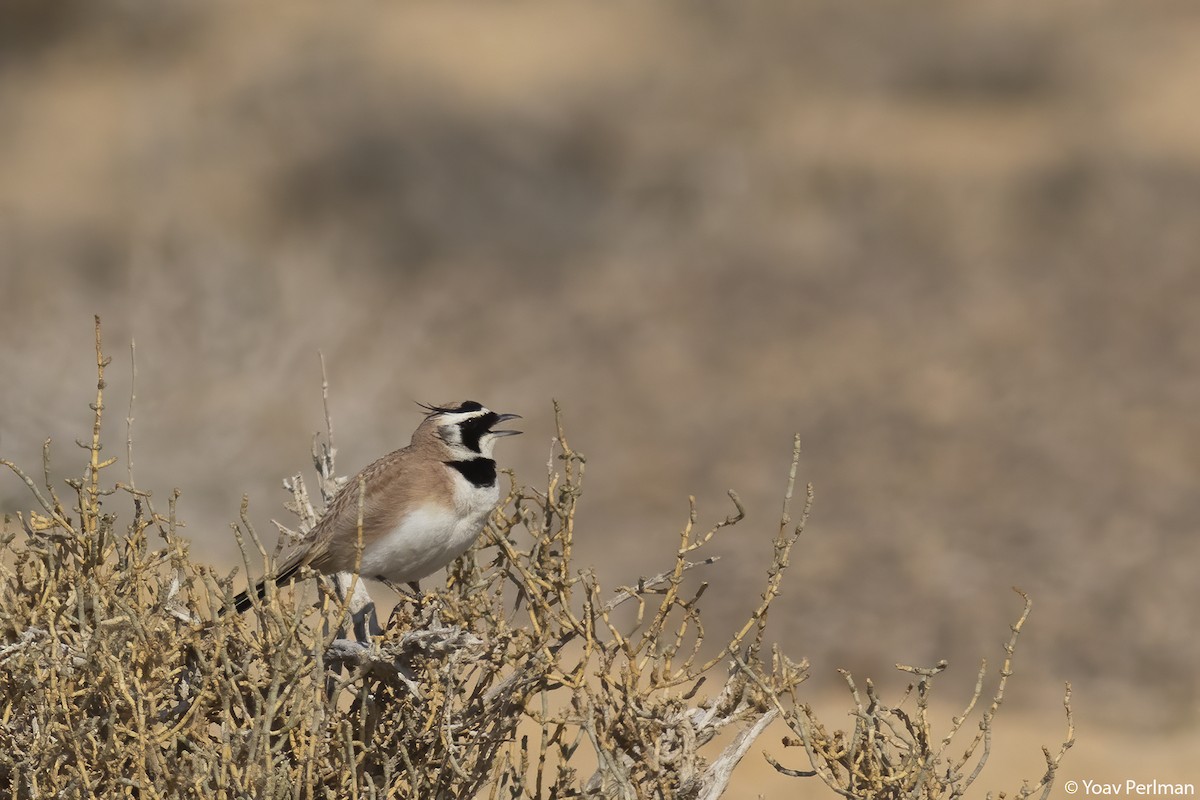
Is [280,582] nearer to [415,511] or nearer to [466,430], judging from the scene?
[415,511]

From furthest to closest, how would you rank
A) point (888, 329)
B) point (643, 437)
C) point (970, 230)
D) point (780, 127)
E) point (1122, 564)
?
point (780, 127), point (970, 230), point (888, 329), point (643, 437), point (1122, 564)

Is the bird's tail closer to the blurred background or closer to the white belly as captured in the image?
the white belly

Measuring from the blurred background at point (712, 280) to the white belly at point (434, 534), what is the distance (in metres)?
4.12

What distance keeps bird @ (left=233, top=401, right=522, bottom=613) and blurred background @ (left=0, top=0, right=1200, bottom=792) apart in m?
3.98

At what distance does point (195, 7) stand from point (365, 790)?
16664 mm

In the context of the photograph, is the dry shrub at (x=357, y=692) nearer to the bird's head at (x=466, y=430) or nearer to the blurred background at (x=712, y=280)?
the bird's head at (x=466, y=430)

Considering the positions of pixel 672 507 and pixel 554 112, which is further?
pixel 554 112

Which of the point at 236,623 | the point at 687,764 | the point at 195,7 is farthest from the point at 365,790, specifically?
the point at 195,7

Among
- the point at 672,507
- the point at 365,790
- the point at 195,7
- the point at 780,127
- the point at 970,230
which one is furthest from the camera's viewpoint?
the point at 195,7

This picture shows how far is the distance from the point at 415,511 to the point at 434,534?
9 cm

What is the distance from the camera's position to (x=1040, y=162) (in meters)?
16.3

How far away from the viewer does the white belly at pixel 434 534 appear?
441 cm

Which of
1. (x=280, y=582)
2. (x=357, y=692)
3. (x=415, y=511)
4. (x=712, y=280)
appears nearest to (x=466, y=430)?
(x=415, y=511)

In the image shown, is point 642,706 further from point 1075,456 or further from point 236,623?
point 1075,456
